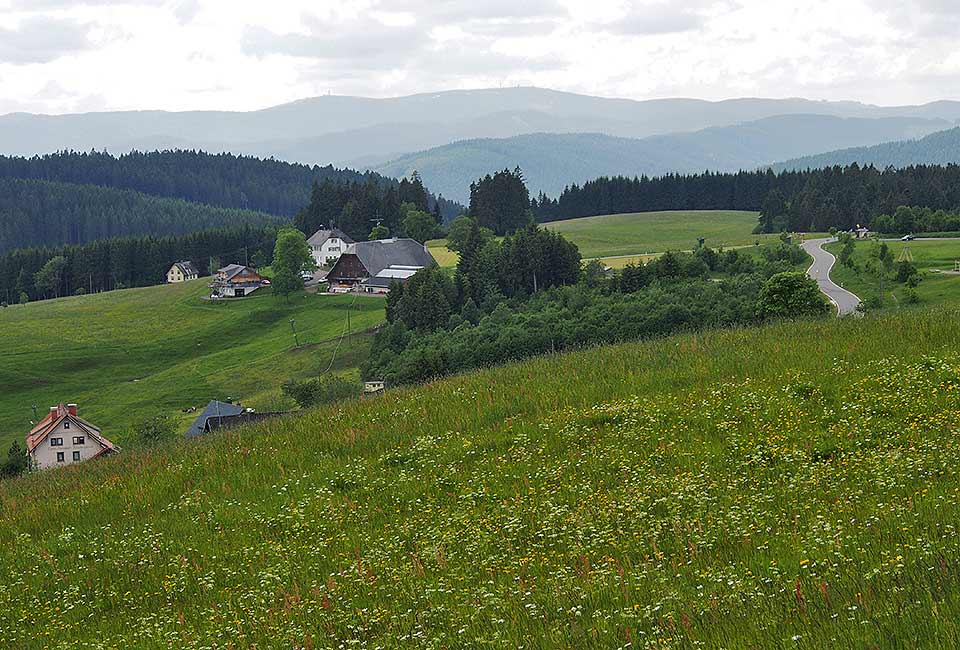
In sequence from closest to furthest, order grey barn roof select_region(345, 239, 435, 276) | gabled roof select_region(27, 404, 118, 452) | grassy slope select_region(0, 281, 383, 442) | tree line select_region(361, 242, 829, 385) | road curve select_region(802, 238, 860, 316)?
1. tree line select_region(361, 242, 829, 385)
2. road curve select_region(802, 238, 860, 316)
3. gabled roof select_region(27, 404, 118, 452)
4. grassy slope select_region(0, 281, 383, 442)
5. grey barn roof select_region(345, 239, 435, 276)

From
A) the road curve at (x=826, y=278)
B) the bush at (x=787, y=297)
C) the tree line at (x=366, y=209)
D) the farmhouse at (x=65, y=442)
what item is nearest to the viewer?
the bush at (x=787, y=297)

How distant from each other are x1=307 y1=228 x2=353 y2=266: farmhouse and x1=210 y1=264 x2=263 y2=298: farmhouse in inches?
615

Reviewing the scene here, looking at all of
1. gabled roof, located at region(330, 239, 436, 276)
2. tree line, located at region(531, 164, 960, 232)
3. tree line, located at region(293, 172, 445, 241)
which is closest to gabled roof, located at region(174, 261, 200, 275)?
tree line, located at region(293, 172, 445, 241)

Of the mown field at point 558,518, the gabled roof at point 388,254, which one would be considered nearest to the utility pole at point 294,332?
the gabled roof at point 388,254

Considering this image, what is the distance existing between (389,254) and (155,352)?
34.7 meters

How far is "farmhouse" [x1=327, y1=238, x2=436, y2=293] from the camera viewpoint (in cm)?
11994

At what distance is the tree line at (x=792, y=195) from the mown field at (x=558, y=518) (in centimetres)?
12080

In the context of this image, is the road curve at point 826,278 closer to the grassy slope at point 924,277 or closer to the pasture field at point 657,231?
the grassy slope at point 924,277

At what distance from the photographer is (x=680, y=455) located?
40.8 ft

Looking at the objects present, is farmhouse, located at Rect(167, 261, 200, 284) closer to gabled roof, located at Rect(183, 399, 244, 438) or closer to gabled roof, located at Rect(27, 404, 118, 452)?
gabled roof, located at Rect(27, 404, 118, 452)

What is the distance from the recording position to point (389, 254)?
12575 cm

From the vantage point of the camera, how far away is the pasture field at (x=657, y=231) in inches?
4921

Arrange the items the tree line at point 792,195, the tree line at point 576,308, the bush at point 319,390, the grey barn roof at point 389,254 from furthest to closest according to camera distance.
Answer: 1. the tree line at point 792,195
2. the grey barn roof at point 389,254
3. the bush at point 319,390
4. the tree line at point 576,308

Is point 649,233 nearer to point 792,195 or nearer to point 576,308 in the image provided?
point 792,195
